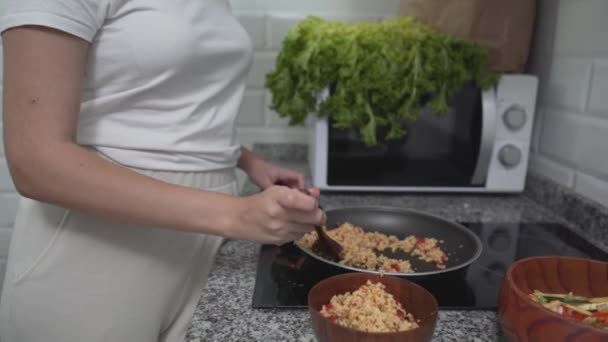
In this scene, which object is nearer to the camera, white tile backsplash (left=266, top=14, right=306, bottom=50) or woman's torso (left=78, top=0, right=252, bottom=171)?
woman's torso (left=78, top=0, right=252, bottom=171)

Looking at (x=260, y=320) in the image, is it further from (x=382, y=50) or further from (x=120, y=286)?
(x=382, y=50)

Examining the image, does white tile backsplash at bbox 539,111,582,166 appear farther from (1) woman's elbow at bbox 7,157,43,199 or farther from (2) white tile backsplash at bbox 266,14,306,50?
(1) woman's elbow at bbox 7,157,43,199

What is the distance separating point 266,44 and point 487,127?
629mm

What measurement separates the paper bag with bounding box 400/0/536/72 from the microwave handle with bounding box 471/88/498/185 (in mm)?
79

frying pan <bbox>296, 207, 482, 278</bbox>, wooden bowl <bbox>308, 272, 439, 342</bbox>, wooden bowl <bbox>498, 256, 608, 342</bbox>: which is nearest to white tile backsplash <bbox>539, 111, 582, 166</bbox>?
frying pan <bbox>296, 207, 482, 278</bbox>

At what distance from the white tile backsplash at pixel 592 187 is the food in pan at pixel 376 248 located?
339 mm

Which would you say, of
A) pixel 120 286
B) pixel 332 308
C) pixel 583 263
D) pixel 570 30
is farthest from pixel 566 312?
pixel 570 30

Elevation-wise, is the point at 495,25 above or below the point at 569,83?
above

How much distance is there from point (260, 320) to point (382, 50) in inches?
24.0

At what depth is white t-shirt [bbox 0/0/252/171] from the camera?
62 cm

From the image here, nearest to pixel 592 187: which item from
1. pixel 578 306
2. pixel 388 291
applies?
pixel 578 306

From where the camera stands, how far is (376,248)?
77 centimetres

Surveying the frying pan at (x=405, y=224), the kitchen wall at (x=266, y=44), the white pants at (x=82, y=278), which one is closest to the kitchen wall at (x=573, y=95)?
the frying pan at (x=405, y=224)

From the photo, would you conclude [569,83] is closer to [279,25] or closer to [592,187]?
[592,187]
